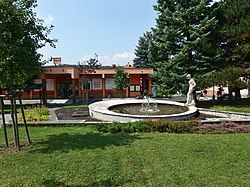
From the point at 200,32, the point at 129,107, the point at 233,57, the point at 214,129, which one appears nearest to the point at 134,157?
the point at 214,129

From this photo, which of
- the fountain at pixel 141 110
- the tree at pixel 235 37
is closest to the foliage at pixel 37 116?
the fountain at pixel 141 110

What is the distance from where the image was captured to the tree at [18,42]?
28.4ft

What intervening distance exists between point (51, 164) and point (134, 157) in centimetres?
215

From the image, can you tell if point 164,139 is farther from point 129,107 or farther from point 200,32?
point 200,32

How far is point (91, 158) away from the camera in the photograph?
8227 millimetres

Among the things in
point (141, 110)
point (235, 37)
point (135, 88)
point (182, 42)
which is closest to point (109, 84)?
point (135, 88)

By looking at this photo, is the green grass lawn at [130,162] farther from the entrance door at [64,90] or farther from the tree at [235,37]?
the entrance door at [64,90]

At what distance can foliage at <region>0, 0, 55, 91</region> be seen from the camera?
8656 mm

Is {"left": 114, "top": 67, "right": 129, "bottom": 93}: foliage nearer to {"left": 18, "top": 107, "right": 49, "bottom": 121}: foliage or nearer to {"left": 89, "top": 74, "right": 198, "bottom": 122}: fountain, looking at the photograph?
{"left": 89, "top": 74, "right": 198, "bottom": 122}: fountain

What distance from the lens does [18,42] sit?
29.6ft

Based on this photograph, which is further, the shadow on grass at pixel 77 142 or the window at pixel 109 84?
the window at pixel 109 84

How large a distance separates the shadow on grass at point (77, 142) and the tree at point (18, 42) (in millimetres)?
989

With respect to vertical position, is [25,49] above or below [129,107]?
above

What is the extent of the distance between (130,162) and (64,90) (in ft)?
124
